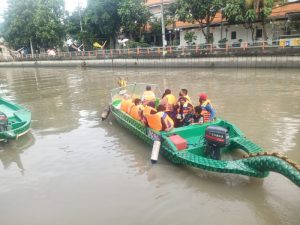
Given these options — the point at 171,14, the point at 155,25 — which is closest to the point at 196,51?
the point at 171,14

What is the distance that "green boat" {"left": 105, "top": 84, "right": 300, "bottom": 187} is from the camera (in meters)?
4.81

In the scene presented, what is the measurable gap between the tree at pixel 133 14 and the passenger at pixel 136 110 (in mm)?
25246

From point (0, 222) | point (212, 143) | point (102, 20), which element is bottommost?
point (0, 222)

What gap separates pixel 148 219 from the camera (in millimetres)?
4953

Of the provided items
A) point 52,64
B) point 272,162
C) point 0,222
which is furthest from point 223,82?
point 52,64

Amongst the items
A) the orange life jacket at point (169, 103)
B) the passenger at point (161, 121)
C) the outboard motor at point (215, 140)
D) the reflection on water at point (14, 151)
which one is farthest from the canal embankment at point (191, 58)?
the reflection on water at point (14, 151)

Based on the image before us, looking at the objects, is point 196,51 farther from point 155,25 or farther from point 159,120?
point 159,120

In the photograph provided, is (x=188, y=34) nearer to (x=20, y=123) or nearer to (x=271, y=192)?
(x=20, y=123)

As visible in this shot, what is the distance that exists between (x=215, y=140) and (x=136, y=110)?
3033mm

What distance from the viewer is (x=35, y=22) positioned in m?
42.3

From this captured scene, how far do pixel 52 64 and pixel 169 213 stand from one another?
128 feet

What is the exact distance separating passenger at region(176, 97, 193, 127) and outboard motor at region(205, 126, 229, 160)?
60.8 inches

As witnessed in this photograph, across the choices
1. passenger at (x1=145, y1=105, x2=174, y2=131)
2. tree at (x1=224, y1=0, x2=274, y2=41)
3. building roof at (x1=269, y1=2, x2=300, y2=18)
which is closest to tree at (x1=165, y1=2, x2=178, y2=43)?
tree at (x1=224, y1=0, x2=274, y2=41)

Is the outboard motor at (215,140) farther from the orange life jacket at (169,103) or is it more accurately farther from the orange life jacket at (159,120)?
the orange life jacket at (169,103)
